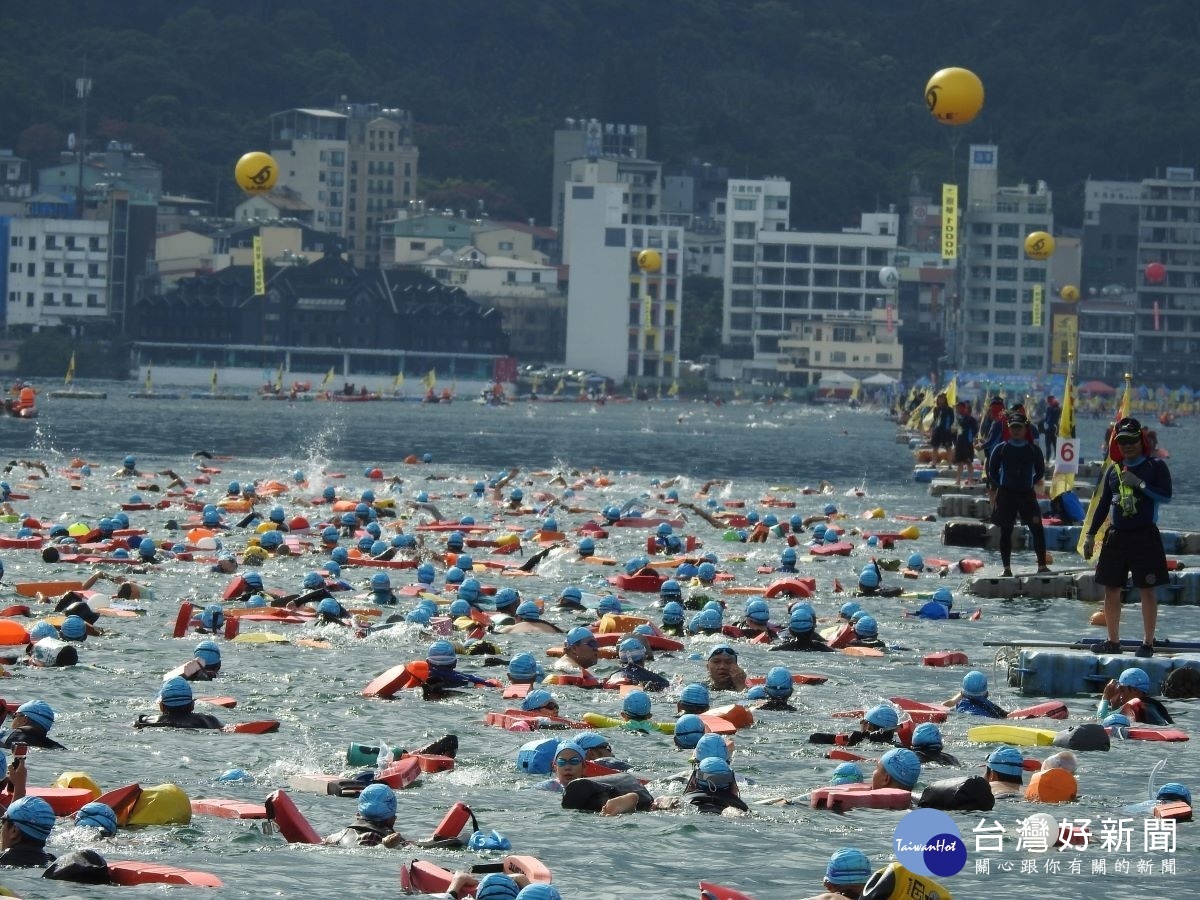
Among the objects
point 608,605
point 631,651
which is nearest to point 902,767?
point 631,651

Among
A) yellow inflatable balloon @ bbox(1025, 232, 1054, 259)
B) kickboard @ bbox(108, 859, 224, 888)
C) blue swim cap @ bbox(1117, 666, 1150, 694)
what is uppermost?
yellow inflatable balloon @ bbox(1025, 232, 1054, 259)

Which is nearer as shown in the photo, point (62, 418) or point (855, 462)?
point (855, 462)

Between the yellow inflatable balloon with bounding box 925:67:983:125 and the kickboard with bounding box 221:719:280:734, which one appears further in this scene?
the yellow inflatable balloon with bounding box 925:67:983:125

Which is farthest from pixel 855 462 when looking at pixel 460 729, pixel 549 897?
pixel 549 897

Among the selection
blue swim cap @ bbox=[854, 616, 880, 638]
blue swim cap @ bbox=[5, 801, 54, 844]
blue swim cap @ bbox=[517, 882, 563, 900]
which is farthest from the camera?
blue swim cap @ bbox=[854, 616, 880, 638]

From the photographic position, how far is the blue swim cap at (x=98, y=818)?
16.9 metres

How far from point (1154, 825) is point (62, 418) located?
97702mm

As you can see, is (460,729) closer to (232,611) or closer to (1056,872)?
(1056,872)

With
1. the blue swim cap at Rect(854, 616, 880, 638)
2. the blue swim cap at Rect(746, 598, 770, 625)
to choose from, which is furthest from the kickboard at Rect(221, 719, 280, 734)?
the blue swim cap at Rect(854, 616, 880, 638)

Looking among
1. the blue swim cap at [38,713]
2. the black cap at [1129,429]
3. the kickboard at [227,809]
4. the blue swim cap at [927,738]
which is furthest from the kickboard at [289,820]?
the black cap at [1129,429]

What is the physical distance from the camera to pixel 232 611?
2969cm

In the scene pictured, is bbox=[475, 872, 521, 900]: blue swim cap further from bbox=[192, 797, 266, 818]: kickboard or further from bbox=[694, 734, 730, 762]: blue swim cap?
bbox=[694, 734, 730, 762]: blue swim cap

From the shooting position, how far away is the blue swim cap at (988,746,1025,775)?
63.3 ft

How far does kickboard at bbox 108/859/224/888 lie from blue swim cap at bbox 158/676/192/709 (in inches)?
220
